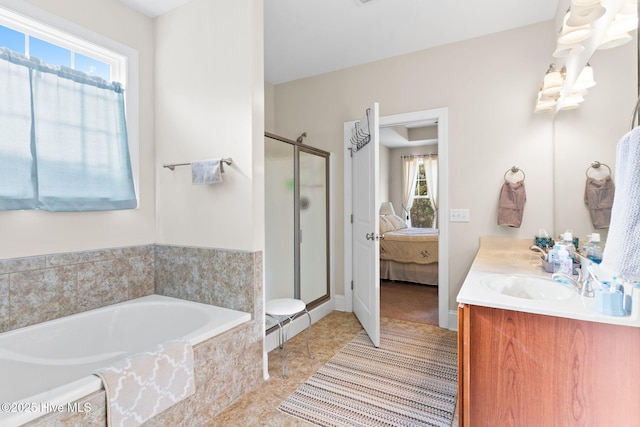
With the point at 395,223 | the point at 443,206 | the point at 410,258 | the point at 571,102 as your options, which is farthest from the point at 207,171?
the point at 395,223

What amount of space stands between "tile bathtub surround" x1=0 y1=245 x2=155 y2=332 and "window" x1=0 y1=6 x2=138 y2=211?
32cm

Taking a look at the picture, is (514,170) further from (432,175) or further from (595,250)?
(432,175)

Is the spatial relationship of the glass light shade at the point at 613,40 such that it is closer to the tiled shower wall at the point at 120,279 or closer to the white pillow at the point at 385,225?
the tiled shower wall at the point at 120,279

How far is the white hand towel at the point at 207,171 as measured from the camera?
6.94 ft

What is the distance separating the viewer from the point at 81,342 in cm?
193

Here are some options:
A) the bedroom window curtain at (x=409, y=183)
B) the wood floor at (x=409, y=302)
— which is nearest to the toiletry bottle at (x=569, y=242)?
the wood floor at (x=409, y=302)

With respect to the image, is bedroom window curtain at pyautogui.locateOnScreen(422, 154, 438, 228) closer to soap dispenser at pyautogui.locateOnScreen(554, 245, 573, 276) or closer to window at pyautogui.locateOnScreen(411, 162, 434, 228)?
window at pyautogui.locateOnScreen(411, 162, 434, 228)

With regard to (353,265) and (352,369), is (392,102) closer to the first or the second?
(353,265)

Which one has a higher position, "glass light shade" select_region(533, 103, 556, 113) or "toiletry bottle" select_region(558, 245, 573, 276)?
"glass light shade" select_region(533, 103, 556, 113)

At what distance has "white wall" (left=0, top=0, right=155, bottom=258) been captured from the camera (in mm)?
1841

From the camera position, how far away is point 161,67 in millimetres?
2482

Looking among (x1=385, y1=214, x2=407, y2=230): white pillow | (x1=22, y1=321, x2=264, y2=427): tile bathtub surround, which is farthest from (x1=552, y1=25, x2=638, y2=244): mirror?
(x1=385, y1=214, x2=407, y2=230): white pillow

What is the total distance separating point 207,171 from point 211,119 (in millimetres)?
380

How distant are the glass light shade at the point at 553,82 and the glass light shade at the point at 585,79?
396mm
